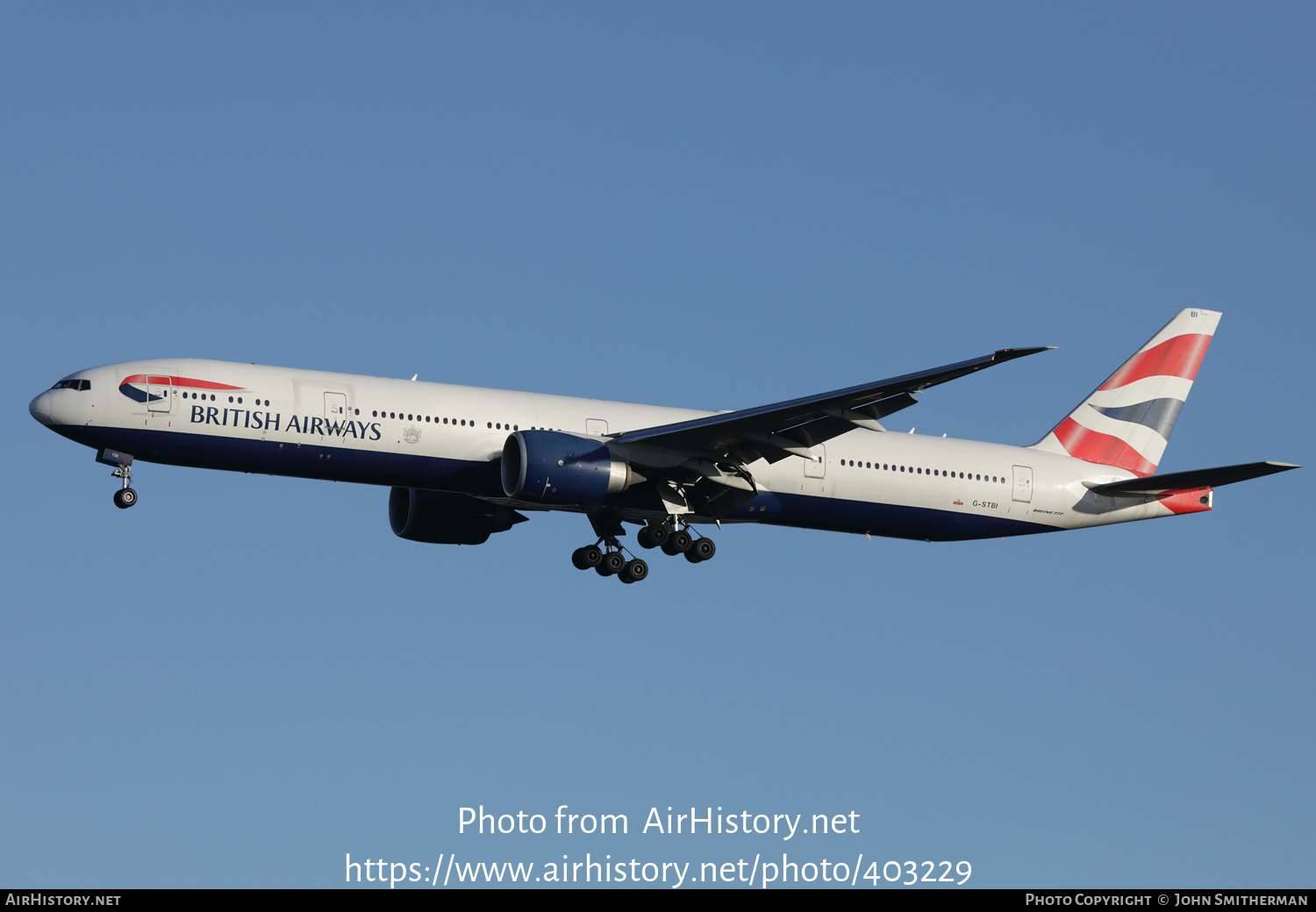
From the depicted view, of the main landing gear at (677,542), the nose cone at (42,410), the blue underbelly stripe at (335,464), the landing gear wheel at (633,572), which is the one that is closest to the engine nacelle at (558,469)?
the blue underbelly stripe at (335,464)

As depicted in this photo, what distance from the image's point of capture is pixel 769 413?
35125 mm

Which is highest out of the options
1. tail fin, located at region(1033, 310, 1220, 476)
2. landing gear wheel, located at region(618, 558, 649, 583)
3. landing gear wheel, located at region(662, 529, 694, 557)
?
tail fin, located at region(1033, 310, 1220, 476)

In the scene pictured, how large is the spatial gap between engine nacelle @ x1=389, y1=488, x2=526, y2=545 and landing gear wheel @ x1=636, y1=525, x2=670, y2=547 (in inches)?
182

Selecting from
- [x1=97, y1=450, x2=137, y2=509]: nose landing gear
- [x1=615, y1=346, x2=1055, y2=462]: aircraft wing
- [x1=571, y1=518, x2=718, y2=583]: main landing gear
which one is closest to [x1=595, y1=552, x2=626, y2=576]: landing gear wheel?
[x1=571, y1=518, x2=718, y2=583]: main landing gear

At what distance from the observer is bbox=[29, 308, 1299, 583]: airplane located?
3491 cm

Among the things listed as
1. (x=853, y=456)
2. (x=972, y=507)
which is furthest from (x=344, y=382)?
(x=972, y=507)

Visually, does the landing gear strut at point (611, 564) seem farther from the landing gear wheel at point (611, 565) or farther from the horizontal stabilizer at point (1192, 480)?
the horizontal stabilizer at point (1192, 480)

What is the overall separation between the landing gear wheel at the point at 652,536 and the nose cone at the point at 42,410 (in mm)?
14277

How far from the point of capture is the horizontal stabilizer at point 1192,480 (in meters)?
36.4

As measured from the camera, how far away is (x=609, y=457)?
119 ft

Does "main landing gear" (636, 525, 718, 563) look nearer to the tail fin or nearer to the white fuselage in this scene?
the white fuselage

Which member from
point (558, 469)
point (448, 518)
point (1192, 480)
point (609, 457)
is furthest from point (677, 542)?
point (1192, 480)
